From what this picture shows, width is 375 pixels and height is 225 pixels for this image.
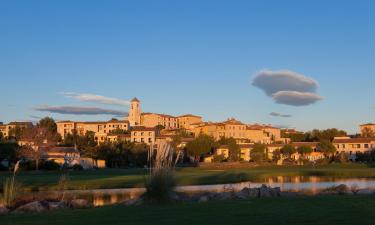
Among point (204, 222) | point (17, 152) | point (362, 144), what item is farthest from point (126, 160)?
point (204, 222)

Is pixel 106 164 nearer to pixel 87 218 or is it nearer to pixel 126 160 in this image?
pixel 126 160

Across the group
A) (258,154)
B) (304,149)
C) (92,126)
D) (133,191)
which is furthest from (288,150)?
(133,191)

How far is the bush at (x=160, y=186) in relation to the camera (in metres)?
17.7

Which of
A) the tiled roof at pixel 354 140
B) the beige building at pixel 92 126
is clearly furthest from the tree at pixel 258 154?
the beige building at pixel 92 126

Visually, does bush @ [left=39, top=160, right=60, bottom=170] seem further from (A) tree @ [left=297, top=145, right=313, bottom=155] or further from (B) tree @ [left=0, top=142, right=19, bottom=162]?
(A) tree @ [left=297, top=145, right=313, bottom=155]

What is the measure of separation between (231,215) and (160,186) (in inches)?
181

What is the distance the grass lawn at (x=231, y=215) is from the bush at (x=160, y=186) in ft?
3.26

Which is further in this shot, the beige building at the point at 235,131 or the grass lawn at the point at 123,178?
the beige building at the point at 235,131

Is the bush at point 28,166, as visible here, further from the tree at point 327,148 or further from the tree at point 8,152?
the tree at point 327,148

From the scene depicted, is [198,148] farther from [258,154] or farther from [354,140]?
[354,140]

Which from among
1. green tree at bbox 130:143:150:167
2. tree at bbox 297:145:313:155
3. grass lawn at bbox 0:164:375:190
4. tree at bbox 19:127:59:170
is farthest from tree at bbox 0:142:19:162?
tree at bbox 297:145:313:155

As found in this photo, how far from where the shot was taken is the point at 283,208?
15391 mm

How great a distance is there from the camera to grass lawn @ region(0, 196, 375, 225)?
12.4 meters

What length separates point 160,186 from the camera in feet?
59.0
